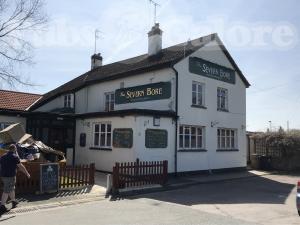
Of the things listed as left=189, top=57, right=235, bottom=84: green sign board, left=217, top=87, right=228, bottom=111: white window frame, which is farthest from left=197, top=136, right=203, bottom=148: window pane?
left=189, top=57, right=235, bottom=84: green sign board

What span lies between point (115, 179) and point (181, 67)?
856 centimetres

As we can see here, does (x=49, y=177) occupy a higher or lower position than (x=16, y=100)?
lower

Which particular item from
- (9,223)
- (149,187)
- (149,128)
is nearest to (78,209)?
(9,223)

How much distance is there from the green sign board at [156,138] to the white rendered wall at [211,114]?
4.55ft

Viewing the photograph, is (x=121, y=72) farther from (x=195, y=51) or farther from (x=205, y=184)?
(x=205, y=184)

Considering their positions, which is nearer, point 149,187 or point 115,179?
point 115,179

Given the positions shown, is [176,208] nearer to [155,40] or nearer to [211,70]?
[211,70]

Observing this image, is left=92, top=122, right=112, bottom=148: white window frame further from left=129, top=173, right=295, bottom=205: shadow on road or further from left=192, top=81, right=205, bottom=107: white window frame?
left=129, top=173, right=295, bottom=205: shadow on road

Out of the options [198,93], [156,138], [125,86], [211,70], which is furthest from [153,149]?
[211,70]

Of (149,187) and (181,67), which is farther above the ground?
(181,67)

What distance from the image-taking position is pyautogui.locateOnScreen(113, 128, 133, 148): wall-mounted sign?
17250 mm

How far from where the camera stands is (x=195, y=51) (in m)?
20.8

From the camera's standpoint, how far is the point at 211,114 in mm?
21547

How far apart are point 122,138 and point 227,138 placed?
832cm
